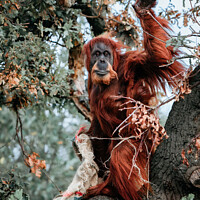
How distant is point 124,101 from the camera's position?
12.8 feet

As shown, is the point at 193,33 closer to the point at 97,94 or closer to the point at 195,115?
the point at 195,115

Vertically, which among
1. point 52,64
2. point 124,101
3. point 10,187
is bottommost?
point 10,187

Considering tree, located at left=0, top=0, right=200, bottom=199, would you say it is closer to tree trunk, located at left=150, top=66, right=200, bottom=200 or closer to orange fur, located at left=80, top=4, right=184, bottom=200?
tree trunk, located at left=150, top=66, right=200, bottom=200

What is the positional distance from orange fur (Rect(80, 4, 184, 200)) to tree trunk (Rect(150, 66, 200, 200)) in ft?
0.55

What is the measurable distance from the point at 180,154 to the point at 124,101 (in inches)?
43.8

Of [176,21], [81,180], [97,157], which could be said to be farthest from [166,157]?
[176,21]

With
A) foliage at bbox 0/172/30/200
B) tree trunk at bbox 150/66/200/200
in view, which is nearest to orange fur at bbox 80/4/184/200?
tree trunk at bbox 150/66/200/200

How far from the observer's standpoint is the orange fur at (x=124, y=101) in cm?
339

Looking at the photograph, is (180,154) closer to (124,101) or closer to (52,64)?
(124,101)

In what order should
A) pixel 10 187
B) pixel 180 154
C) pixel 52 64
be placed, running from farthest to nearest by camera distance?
pixel 52 64 < pixel 10 187 < pixel 180 154

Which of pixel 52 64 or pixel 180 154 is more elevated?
pixel 52 64

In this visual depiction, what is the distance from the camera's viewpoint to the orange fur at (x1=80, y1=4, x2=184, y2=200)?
3393mm

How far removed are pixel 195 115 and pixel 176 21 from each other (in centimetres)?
156

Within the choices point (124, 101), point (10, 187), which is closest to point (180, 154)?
point (124, 101)
